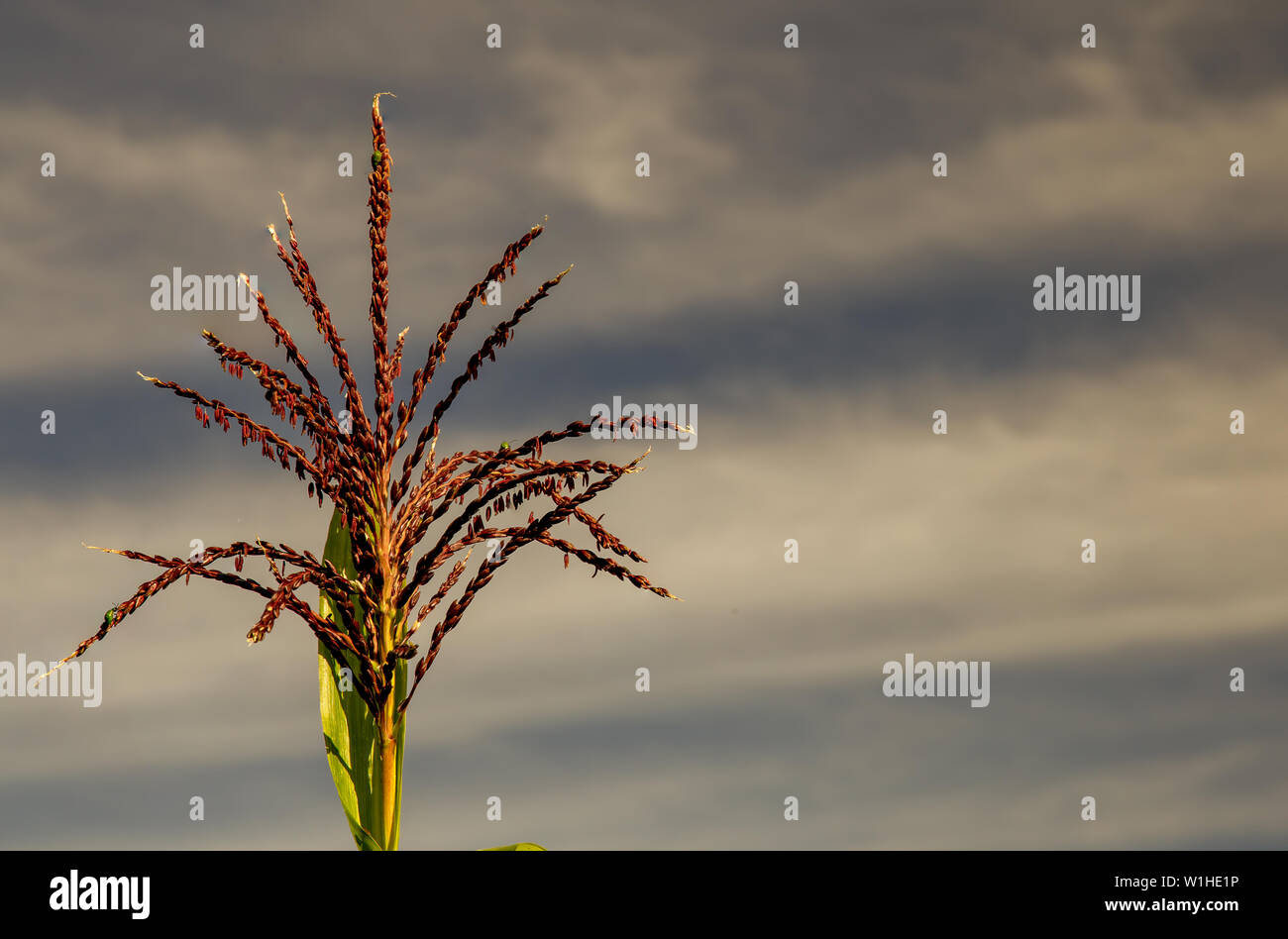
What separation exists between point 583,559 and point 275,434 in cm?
109

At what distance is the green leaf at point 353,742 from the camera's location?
453 centimetres

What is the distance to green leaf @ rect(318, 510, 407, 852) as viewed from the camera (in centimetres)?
453

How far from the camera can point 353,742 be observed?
476 cm

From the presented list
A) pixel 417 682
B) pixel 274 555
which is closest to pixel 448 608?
pixel 417 682
